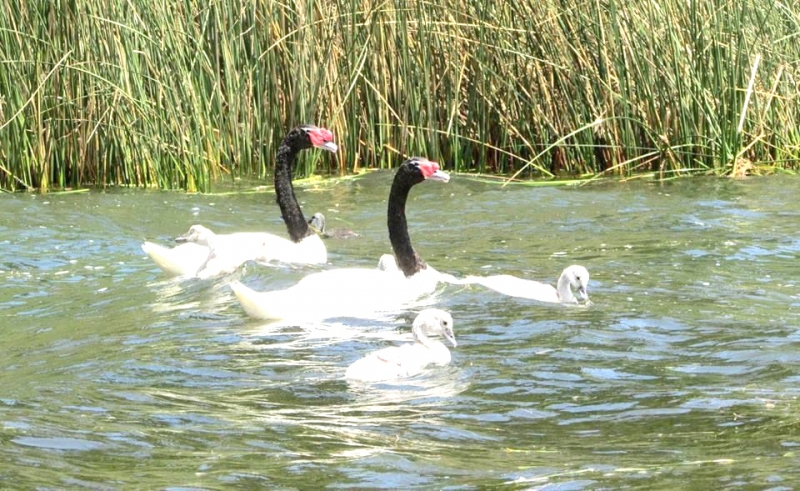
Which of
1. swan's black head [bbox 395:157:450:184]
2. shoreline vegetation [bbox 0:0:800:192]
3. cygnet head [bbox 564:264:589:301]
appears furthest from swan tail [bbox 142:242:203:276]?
shoreline vegetation [bbox 0:0:800:192]

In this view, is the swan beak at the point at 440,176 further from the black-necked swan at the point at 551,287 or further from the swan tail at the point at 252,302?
the swan tail at the point at 252,302

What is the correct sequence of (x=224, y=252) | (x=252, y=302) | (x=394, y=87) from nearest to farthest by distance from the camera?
1. (x=252, y=302)
2. (x=224, y=252)
3. (x=394, y=87)

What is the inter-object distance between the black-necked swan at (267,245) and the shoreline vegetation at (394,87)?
64.7 inches

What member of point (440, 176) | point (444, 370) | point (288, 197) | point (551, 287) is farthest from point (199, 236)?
point (444, 370)

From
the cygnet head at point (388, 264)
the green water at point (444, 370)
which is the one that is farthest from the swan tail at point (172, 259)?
the cygnet head at point (388, 264)

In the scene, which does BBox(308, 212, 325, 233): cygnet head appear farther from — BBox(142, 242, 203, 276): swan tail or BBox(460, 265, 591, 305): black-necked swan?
BBox(460, 265, 591, 305): black-necked swan

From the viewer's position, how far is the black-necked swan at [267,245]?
9602 millimetres

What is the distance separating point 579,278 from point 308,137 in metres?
3.91

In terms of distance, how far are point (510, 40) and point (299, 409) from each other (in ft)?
28.6

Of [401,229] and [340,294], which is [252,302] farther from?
[401,229]

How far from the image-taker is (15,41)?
41.9ft

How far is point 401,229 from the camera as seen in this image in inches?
381

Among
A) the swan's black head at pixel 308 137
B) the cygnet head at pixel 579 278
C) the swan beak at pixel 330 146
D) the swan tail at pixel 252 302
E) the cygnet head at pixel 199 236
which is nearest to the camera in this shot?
the swan tail at pixel 252 302

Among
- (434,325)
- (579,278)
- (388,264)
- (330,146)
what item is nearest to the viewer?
(434,325)
